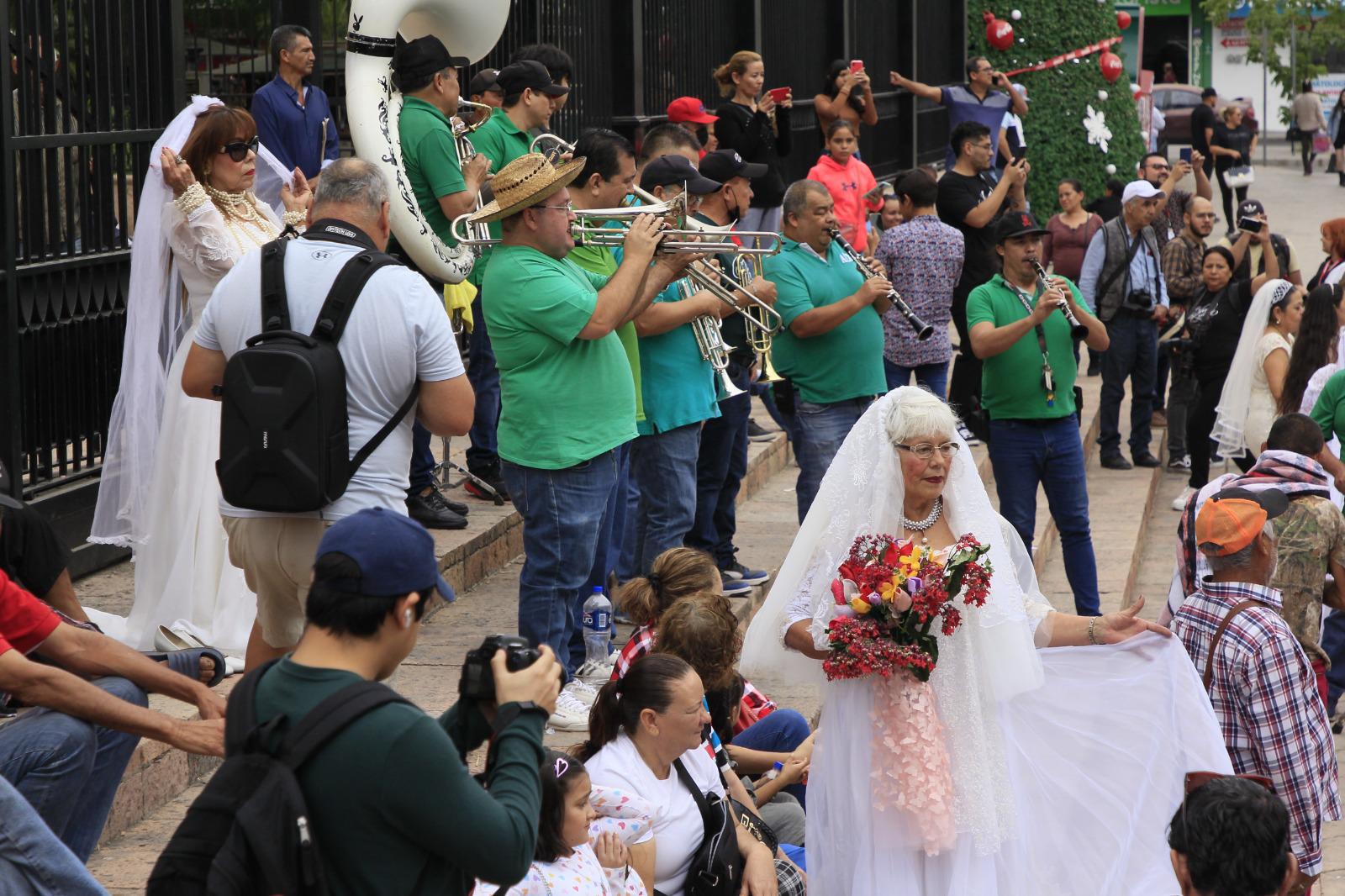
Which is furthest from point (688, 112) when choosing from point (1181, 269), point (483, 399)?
point (1181, 269)

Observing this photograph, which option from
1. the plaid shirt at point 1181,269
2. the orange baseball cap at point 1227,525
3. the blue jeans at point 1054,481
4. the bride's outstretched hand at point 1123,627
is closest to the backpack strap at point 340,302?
the bride's outstretched hand at point 1123,627

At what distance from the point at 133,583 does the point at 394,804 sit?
4435 millimetres

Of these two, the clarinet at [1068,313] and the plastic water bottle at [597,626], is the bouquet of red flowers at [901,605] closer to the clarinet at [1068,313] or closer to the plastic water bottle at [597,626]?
the plastic water bottle at [597,626]

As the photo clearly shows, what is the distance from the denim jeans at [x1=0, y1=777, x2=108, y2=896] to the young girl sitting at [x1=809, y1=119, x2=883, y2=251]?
815 centimetres

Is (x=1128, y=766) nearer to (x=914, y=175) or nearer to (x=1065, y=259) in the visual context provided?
(x=914, y=175)

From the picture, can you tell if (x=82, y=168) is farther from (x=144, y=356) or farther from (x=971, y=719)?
(x=971, y=719)

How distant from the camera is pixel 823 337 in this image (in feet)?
25.7

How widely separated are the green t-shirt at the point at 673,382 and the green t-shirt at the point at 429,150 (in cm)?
97

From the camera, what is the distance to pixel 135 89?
733cm

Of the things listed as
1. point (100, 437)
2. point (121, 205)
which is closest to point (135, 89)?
point (121, 205)

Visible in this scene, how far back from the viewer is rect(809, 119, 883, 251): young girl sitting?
11.0 meters

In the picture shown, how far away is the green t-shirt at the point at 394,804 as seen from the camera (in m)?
2.67

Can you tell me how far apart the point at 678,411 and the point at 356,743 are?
4.22 m

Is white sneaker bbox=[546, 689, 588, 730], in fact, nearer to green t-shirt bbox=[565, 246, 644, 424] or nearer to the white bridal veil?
green t-shirt bbox=[565, 246, 644, 424]
